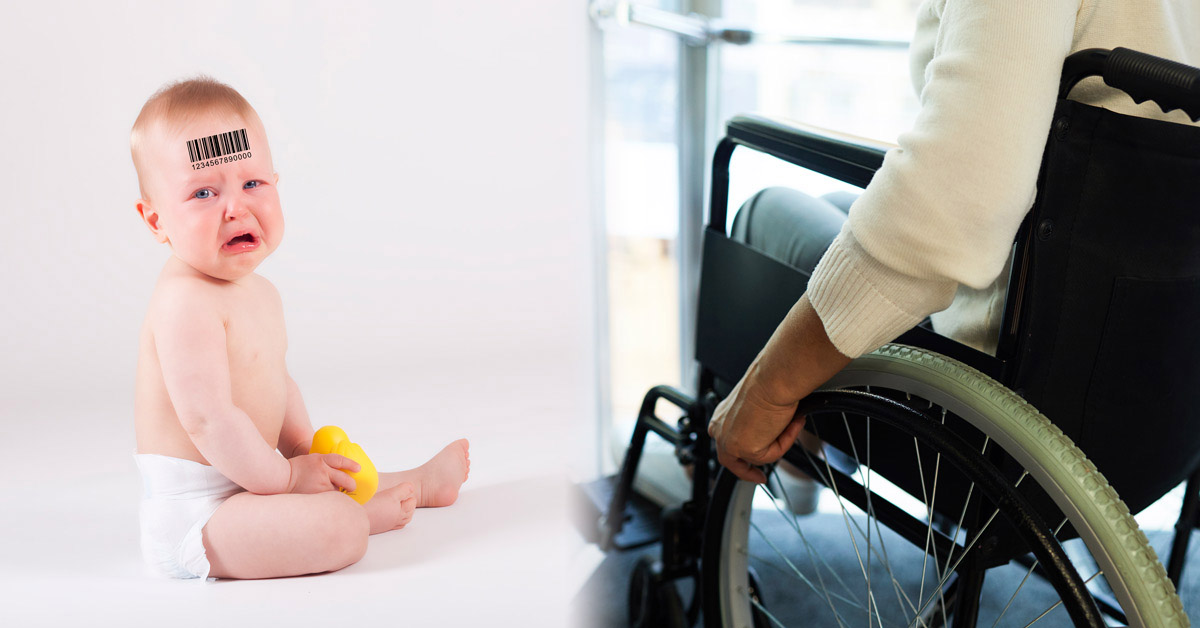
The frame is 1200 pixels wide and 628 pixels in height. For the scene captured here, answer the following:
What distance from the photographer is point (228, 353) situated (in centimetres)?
64

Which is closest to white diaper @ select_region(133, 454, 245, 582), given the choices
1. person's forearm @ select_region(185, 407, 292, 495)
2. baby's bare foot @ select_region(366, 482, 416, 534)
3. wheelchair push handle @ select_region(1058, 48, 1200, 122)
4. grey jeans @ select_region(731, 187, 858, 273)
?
person's forearm @ select_region(185, 407, 292, 495)

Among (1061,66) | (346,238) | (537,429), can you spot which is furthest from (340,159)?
(1061,66)

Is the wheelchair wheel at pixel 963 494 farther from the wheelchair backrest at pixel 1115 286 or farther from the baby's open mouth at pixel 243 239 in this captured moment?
the baby's open mouth at pixel 243 239

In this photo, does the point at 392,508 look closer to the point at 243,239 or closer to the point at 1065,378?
the point at 243,239

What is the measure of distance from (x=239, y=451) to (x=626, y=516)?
829 mm

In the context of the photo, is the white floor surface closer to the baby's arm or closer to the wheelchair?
the baby's arm

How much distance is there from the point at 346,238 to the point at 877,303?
16.7 inches

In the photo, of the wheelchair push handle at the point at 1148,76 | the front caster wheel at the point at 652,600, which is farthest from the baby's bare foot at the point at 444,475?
the wheelchair push handle at the point at 1148,76

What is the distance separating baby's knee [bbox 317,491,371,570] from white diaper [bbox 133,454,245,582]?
0.07 meters

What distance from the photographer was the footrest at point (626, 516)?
134 cm

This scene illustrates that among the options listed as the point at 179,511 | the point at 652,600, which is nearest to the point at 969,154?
the point at 179,511

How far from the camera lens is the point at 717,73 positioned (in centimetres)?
154

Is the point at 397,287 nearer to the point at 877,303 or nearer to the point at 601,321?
the point at 877,303

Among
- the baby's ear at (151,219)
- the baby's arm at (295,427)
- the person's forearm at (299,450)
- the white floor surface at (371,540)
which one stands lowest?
the white floor surface at (371,540)
